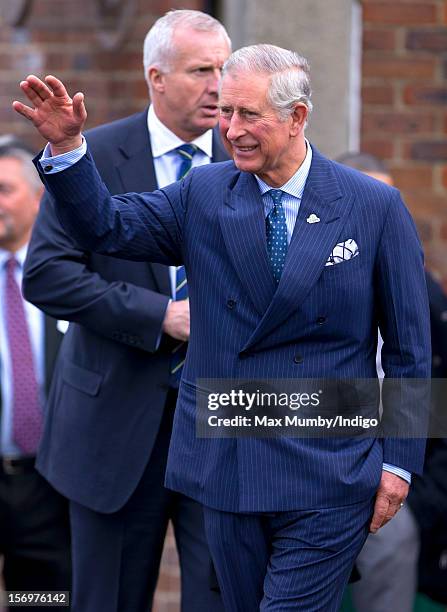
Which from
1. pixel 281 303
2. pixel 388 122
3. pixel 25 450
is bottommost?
pixel 25 450

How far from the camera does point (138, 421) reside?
14.3ft

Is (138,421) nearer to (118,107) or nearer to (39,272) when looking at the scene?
(39,272)

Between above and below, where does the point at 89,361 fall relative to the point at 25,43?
below

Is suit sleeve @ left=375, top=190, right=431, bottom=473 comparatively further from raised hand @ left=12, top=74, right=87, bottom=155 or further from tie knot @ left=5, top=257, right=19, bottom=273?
tie knot @ left=5, top=257, right=19, bottom=273

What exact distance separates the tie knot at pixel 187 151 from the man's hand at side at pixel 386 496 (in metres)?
1.20

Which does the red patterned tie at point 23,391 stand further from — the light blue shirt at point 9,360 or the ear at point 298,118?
the ear at point 298,118

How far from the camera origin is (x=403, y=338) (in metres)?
3.77

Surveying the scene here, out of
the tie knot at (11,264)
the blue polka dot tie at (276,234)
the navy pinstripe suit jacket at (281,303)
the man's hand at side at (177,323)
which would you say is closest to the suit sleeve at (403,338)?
the navy pinstripe suit jacket at (281,303)

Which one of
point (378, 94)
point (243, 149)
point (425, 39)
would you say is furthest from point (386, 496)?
point (425, 39)

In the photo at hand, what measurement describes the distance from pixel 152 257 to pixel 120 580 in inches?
44.2

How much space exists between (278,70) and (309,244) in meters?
0.42

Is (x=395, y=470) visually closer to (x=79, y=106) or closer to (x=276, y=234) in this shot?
(x=276, y=234)

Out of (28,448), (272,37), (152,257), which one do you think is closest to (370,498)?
(152,257)

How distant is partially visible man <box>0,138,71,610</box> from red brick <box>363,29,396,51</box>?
177 cm
